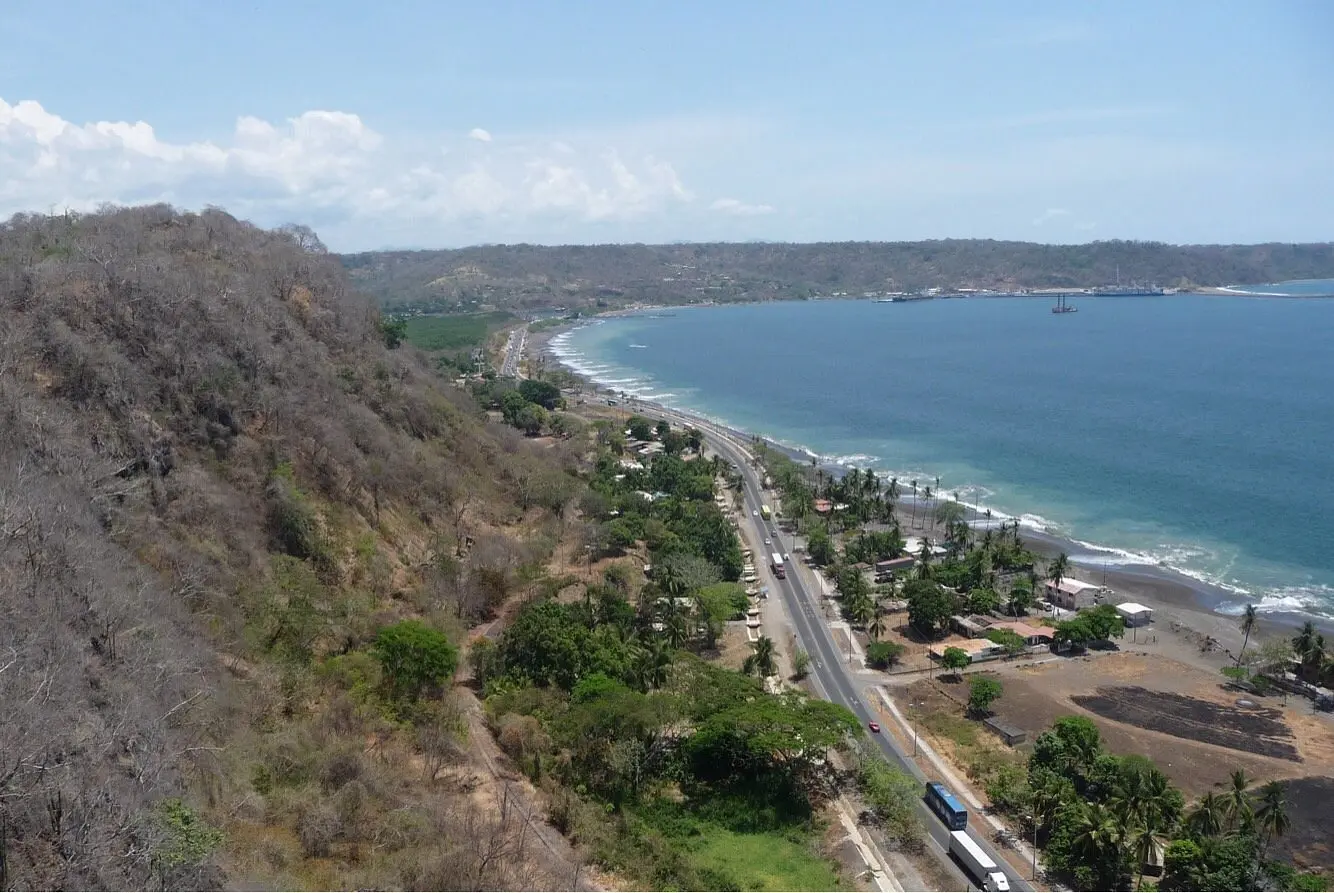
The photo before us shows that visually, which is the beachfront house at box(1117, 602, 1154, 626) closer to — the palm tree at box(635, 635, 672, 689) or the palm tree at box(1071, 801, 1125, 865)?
the palm tree at box(1071, 801, 1125, 865)

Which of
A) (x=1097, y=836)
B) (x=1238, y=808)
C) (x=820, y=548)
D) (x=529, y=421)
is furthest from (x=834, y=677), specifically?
(x=529, y=421)

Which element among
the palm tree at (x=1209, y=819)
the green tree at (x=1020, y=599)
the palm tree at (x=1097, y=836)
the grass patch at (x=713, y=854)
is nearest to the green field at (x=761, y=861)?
the grass patch at (x=713, y=854)

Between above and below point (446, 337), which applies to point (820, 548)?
below

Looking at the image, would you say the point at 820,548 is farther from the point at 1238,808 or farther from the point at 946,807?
the point at 1238,808

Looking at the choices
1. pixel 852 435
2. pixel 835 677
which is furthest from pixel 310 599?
pixel 852 435

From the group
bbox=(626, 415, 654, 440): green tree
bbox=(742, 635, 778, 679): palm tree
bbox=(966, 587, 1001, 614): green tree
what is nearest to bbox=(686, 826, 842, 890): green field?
bbox=(742, 635, 778, 679): palm tree

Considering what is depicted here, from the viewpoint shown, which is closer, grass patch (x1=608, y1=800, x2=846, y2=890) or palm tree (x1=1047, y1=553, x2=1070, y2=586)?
grass patch (x1=608, y1=800, x2=846, y2=890)

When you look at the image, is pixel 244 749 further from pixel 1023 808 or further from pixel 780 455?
pixel 780 455
